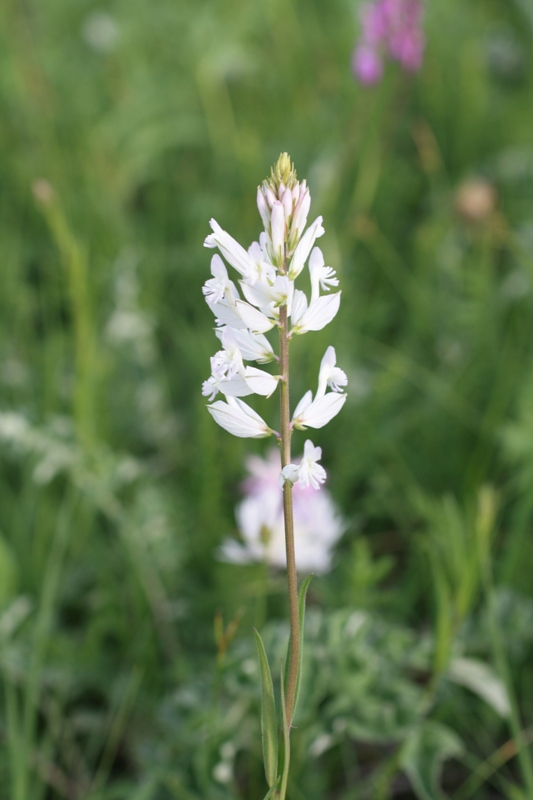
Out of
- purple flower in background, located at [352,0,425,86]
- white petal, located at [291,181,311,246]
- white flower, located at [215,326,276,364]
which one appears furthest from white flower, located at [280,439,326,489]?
purple flower in background, located at [352,0,425,86]

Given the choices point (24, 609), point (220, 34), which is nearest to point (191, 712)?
point (24, 609)

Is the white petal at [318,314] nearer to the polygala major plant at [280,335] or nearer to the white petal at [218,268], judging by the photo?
the polygala major plant at [280,335]

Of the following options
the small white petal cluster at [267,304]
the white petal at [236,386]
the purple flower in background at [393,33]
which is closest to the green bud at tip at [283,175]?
the small white petal cluster at [267,304]

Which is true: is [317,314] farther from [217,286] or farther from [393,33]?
[393,33]

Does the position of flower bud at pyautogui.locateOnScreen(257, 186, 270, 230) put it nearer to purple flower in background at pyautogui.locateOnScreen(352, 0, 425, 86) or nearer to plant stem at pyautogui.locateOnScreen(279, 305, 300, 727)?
plant stem at pyautogui.locateOnScreen(279, 305, 300, 727)

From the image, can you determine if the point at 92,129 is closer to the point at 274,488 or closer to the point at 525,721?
the point at 274,488
